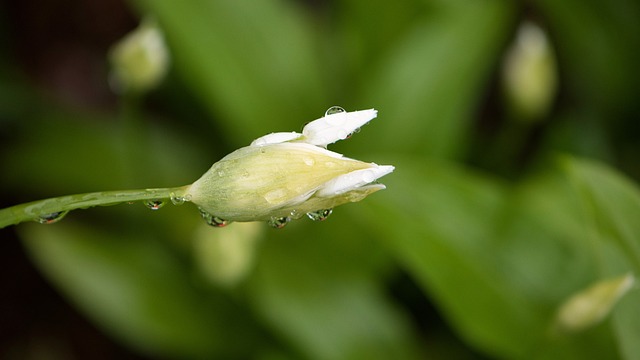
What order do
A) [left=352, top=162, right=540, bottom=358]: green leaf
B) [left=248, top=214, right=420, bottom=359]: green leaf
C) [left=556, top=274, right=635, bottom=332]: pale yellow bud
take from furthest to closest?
[left=248, top=214, right=420, bottom=359]: green leaf < [left=352, top=162, right=540, bottom=358]: green leaf < [left=556, top=274, right=635, bottom=332]: pale yellow bud

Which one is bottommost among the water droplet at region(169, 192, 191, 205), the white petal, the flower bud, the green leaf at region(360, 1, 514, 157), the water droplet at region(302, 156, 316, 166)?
the water droplet at region(302, 156, 316, 166)

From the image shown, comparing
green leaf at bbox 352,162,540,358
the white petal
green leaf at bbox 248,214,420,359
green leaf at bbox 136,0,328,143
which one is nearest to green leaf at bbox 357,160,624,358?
green leaf at bbox 352,162,540,358

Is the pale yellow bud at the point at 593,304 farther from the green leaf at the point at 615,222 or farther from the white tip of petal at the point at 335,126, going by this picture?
the white tip of petal at the point at 335,126

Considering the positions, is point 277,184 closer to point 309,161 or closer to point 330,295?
point 309,161

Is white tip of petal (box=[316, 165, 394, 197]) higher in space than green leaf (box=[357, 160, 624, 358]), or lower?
higher

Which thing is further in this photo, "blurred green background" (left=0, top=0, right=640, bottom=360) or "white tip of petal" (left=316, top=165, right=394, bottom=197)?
"blurred green background" (left=0, top=0, right=640, bottom=360)

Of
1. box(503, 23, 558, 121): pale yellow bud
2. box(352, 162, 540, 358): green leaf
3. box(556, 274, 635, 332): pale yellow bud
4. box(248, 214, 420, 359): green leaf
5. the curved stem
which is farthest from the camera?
box(503, 23, 558, 121): pale yellow bud

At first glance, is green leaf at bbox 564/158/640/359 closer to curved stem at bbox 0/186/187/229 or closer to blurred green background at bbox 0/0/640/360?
blurred green background at bbox 0/0/640/360

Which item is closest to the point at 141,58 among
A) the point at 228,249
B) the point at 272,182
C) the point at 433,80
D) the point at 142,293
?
the point at 228,249
